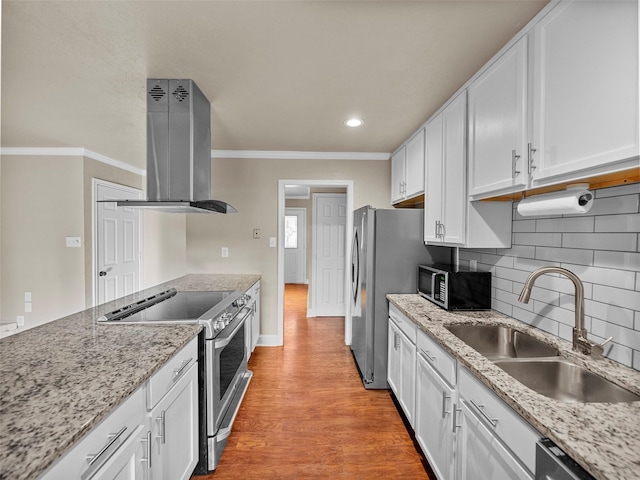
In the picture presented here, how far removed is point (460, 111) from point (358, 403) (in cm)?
230

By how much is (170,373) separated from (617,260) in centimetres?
195

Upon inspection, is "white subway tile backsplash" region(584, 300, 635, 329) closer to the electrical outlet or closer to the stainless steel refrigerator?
the stainless steel refrigerator

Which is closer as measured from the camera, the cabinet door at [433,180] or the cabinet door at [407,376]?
the cabinet door at [407,376]

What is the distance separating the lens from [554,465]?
0.83 metres

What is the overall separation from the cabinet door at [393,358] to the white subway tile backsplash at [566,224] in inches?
47.4

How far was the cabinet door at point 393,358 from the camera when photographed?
2416 millimetres

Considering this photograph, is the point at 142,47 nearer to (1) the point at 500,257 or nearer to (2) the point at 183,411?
(2) the point at 183,411

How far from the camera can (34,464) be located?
686 millimetres

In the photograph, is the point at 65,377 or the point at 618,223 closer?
the point at 65,377

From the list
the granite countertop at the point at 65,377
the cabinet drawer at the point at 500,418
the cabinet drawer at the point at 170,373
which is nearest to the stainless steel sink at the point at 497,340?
the cabinet drawer at the point at 500,418

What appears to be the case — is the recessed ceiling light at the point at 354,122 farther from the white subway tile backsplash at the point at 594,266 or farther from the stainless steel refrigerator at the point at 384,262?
the white subway tile backsplash at the point at 594,266

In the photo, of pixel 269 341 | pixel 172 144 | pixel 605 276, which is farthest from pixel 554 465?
pixel 269 341

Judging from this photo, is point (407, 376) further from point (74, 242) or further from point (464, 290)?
point (74, 242)

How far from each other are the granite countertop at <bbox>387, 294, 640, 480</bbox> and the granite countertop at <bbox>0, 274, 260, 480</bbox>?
123 centimetres
